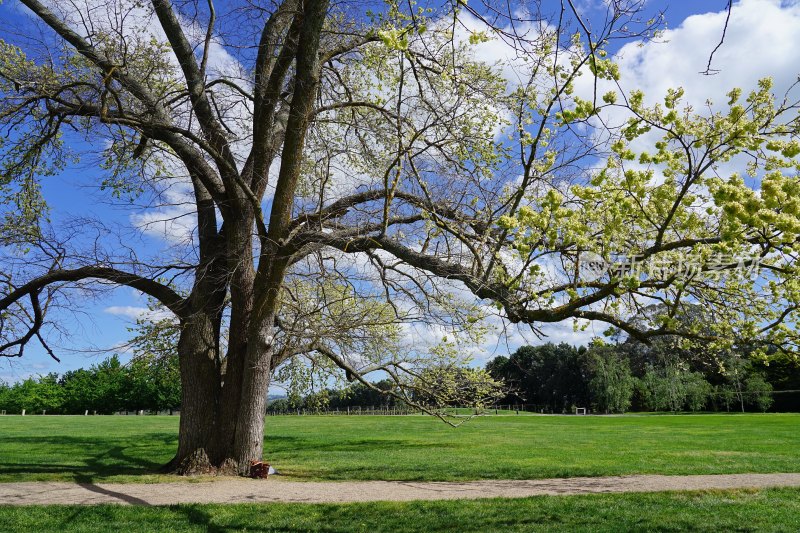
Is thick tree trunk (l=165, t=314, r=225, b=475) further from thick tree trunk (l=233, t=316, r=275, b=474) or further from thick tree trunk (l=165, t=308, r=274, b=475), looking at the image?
thick tree trunk (l=233, t=316, r=275, b=474)

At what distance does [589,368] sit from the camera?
6606 cm

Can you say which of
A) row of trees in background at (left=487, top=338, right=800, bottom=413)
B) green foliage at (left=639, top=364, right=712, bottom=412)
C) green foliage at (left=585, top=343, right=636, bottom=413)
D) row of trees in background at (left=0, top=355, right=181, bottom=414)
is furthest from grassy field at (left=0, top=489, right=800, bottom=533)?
row of trees in background at (left=0, top=355, right=181, bottom=414)

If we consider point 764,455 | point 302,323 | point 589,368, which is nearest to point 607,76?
point 302,323

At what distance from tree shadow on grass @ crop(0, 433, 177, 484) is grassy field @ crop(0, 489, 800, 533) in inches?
151

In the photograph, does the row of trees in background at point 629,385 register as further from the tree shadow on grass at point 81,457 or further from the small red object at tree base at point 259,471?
the small red object at tree base at point 259,471

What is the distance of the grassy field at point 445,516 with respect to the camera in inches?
292

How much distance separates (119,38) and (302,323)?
19.0ft

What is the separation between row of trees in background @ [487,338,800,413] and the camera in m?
49.7

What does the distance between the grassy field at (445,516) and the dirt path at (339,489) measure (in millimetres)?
596

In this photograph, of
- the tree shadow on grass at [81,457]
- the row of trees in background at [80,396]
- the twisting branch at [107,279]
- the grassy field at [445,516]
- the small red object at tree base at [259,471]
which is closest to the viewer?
the grassy field at [445,516]

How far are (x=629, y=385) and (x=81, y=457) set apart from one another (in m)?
53.9

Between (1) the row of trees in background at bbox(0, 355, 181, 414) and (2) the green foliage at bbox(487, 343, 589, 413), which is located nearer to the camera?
(1) the row of trees in background at bbox(0, 355, 181, 414)

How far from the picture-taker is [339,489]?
10.3 meters

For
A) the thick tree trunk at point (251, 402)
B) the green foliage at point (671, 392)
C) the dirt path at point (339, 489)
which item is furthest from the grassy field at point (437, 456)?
the green foliage at point (671, 392)
